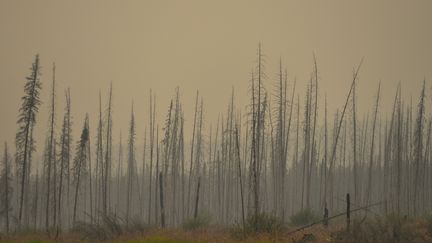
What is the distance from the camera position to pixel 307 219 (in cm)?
2341

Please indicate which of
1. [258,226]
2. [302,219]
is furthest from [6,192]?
[258,226]

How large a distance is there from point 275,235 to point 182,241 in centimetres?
248

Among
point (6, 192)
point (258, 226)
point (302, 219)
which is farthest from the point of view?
point (6, 192)

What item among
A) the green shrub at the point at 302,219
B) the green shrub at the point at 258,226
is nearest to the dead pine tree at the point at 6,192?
the green shrub at the point at 302,219

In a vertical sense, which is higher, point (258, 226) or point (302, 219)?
point (258, 226)

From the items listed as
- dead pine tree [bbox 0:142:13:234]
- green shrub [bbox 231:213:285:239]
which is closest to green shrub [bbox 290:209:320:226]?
green shrub [bbox 231:213:285:239]

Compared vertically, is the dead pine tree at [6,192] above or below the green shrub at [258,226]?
below

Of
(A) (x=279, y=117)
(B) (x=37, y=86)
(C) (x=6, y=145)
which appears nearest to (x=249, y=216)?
(B) (x=37, y=86)

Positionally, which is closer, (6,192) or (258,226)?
(258,226)

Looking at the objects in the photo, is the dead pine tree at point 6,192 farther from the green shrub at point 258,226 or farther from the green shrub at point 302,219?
the green shrub at point 258,226

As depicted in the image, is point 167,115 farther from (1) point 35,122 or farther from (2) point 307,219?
(2) point 307,219

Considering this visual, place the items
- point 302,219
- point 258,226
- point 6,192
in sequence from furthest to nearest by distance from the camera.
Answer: point 6,192 < point 302,219 < point 258,226

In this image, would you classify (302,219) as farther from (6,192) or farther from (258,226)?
(6,192)

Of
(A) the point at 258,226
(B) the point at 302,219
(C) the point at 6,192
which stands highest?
(A) the point at 258,226
